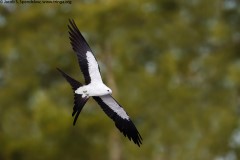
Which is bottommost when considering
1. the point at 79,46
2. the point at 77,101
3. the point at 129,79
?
the point at 77,101

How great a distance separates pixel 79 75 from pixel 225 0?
607 cm

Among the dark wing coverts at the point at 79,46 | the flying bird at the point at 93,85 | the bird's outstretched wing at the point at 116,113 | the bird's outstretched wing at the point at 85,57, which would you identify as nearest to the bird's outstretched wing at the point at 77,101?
the flying bird at the point at 93,85

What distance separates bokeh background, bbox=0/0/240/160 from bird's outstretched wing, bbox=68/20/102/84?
968 centimetres

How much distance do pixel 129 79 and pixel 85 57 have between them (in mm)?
12796

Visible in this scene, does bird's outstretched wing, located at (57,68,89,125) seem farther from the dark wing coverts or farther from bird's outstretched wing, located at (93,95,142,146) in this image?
bird's outstretched wing, located at (93,95,142,146)

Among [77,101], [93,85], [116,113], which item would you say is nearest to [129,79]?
[116,113]

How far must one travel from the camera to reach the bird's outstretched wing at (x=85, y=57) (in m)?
11.9

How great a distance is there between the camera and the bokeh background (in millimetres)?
23016

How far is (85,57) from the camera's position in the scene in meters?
12.2

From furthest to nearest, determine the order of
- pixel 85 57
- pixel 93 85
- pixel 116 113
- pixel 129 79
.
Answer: pixel 129 79 < pixel 116 113 < pixel 85 57 < pixel 93 85

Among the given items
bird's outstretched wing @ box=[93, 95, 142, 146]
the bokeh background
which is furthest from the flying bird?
the bokeh background

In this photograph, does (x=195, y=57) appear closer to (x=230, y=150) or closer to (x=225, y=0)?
(x=225, y=0)

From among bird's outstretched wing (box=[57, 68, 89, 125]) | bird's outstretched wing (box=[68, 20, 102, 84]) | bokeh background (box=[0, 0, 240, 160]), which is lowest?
bird's outstretched wing (box=[57, 68, 89, 125])

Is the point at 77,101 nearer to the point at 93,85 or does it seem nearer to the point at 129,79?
the point at 93,85
